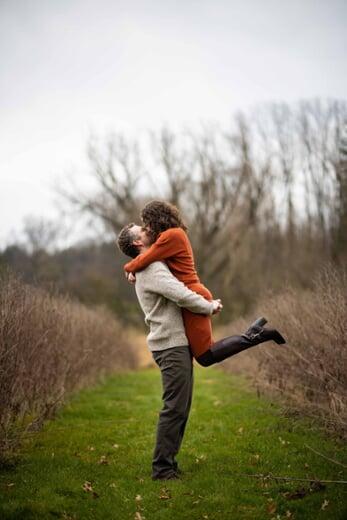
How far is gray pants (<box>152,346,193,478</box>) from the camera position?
16.4ft

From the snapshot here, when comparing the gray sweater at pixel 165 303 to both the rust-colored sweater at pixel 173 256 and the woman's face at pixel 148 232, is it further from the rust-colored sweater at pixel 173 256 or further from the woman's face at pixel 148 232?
the woman's face at pixel 148 232

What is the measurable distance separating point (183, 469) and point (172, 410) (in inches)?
28.5

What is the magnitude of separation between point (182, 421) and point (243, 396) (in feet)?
16.6

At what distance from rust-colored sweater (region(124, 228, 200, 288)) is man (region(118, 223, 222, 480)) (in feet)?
0.29

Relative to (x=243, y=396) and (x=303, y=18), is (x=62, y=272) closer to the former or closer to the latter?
(x=303, y=18)

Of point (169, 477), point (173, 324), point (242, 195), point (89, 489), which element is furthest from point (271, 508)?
point (242, 195)

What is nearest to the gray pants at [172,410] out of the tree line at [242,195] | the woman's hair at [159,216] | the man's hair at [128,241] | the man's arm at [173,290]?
the man's arm at [173,290]

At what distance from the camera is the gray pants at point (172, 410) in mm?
5004

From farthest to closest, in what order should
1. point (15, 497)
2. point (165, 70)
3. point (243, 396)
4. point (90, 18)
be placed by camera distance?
1. point (165, 70)
2. point (90, 18)
3. point (243, 396)
4. point (15, 497)

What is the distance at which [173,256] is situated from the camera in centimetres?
514

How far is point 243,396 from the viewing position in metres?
9.91

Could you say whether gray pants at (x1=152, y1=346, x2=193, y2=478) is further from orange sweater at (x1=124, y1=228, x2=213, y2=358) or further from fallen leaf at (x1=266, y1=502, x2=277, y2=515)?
fallen leaf at (x1=266, y1=502, x2=277, y2=515)

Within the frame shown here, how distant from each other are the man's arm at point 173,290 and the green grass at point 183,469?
1.51m

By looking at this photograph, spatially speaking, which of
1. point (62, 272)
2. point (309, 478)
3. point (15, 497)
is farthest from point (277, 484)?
point (62, 272)
